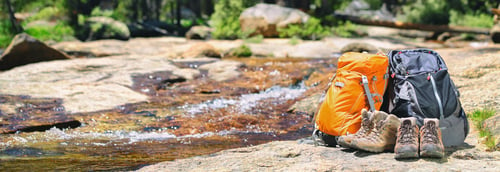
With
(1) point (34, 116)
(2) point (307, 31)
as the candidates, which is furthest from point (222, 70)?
(2) point (307, 31)

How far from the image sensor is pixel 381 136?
13.2ft

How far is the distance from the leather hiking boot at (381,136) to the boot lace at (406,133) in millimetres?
77

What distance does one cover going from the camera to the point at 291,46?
17.8 meters

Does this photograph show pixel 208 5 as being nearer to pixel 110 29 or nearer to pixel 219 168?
pixel 110 29

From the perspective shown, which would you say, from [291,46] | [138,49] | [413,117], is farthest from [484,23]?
[413,117]

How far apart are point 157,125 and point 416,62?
13.5 ft

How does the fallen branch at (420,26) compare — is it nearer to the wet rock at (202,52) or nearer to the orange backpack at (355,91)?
the wet rock at (202,52)

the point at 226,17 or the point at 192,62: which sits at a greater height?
the point at 226,17

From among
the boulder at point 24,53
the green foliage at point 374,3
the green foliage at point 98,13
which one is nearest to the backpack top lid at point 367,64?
the boulder at point 24,53

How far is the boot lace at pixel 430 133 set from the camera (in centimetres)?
377

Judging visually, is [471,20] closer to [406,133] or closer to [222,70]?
[222,70]

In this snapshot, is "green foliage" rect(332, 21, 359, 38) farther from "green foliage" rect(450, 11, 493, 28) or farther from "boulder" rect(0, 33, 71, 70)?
"boulder" rect(0, 33, 71, 70)

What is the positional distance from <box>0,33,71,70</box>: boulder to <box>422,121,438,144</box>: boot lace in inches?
432

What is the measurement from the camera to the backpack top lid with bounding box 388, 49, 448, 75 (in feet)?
14.1
